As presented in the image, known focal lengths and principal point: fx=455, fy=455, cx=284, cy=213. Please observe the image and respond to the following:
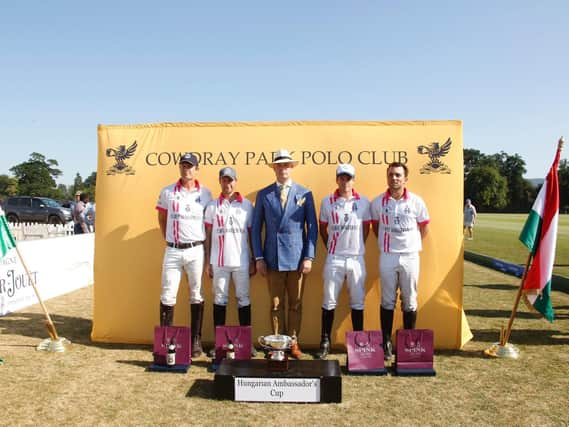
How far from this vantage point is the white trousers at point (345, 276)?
14.5 feet

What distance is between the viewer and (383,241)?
4441 millimetres

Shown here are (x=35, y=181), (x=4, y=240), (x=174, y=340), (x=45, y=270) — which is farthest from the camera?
(x=35, y=181)

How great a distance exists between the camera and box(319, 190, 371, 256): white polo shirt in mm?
4398

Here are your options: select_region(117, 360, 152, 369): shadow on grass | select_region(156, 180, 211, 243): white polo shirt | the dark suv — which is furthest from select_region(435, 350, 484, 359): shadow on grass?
the dark suv

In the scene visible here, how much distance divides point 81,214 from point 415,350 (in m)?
12.1

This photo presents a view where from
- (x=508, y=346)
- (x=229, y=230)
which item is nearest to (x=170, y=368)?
(x=229, y=230)

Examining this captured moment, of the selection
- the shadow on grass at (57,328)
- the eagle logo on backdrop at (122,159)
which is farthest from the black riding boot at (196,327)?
the eagle logo on backdrop at (122,159)

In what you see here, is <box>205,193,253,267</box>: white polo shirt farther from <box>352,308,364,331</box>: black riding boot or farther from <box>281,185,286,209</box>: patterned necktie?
<box>352,308,364,331</box>: black riding boot

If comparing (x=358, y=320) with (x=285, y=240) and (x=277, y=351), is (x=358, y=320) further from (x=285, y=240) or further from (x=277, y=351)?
(x=277, y=351)

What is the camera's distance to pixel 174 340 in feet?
13.9

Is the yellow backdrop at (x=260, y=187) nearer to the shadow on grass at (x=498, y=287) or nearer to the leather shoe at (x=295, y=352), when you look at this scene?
the leather shoe at (x=295, y=352)

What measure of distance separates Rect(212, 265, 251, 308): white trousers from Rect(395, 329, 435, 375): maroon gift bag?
1533mm

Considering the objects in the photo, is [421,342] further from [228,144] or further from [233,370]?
[228,144]

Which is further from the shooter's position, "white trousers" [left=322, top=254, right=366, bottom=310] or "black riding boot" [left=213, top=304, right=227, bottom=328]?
"black riding boot" [left=213, top=304, right=227, bottom=328]
